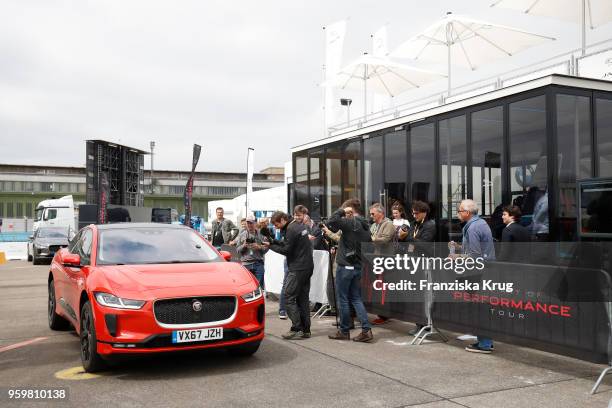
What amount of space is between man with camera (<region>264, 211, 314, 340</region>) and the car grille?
1.91 m

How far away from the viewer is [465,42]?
1573cm

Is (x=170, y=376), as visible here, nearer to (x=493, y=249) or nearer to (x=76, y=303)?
(x=76, y=303)

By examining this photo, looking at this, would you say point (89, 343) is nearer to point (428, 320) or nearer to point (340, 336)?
point (340, 336)

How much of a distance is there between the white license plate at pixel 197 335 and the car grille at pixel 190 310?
93 millimetres

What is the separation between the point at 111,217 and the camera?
103ft

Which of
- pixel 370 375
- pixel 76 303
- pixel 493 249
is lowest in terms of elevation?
pixel 370 375

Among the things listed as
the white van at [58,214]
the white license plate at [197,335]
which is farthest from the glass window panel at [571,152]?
the white van at [58,214]

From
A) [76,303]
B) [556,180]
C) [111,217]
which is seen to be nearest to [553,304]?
[556,180]

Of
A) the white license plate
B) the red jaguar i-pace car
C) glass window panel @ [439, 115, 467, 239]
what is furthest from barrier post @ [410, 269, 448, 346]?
the white license plate

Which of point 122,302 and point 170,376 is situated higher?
point 122,302

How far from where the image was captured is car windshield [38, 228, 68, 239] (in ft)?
76.4

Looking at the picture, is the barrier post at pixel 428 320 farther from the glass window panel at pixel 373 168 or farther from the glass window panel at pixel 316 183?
the glass window panel at pixel 316 183

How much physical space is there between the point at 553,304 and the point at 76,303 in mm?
5040

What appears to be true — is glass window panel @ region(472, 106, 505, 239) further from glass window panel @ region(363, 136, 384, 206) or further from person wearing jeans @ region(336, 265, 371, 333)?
glass window panel @ region(363, 136, 384, 206)
